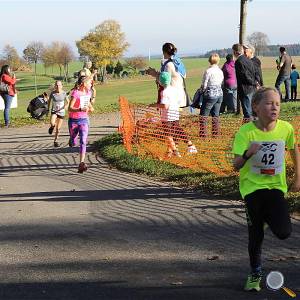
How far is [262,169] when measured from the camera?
15.6 ft

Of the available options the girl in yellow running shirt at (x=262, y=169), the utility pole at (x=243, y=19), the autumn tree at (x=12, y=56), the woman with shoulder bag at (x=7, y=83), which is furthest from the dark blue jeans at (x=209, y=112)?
the autumn tree at (x=12, y=56)

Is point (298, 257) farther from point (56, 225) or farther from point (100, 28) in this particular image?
point (100, 28)

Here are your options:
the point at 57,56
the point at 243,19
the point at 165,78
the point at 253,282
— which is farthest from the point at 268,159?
the point at 57,56

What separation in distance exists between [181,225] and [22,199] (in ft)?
9.45

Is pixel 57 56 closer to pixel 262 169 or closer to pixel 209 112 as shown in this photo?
pixel 209 112

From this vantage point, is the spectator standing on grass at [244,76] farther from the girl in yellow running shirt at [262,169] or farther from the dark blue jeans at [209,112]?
the girl in yellow running shirt at [262,169]

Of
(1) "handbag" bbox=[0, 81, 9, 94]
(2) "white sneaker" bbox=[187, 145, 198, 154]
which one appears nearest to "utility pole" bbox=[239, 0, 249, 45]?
(2) "white sneaker" bbox=[187, 145, 198, 154]

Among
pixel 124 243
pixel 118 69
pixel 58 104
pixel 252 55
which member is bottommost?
pixel 124 243

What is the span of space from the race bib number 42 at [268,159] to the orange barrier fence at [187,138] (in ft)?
16.1

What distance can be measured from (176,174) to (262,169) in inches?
195

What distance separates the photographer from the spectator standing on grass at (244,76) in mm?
12750

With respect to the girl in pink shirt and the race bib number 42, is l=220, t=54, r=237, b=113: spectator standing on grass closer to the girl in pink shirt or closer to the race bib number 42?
the girl in pink shirt

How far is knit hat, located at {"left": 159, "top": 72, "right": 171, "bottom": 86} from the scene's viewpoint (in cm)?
1076

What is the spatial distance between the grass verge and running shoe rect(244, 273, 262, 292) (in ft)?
8.31
